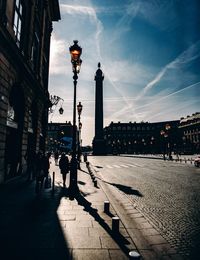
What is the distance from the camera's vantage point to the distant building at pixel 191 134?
87312 millimetres

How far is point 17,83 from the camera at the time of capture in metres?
14.1

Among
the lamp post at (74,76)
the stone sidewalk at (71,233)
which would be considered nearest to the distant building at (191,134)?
the lamp post at (74,76)

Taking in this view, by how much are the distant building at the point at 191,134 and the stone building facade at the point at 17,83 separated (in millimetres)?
77764

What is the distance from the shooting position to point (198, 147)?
86.4 metres

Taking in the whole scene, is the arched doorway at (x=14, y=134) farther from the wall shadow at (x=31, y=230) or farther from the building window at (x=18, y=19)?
the wall shadow at (x=31, y=230)

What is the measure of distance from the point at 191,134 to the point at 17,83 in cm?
9091

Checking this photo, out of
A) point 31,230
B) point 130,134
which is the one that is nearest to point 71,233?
point 31,230

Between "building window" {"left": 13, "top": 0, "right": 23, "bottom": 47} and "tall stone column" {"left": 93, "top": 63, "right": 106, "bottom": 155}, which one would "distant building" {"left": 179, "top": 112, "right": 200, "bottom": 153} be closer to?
"tall stone column" {"left": 93, "top": 63, "right": 106, "bottom": 155}

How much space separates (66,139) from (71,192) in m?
62.1

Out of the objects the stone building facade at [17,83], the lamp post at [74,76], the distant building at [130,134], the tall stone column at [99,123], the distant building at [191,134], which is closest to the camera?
the lamp post at [74,76]

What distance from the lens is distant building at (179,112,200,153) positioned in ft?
286

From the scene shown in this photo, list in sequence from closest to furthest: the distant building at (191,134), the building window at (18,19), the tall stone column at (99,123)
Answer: the building window at (18,19) → the tall stone column at (99,123) → the distant building at (191,134)

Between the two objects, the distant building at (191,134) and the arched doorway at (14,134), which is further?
the distant building at (191,134)

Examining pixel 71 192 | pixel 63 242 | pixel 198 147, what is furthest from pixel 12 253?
pixel 198 147
